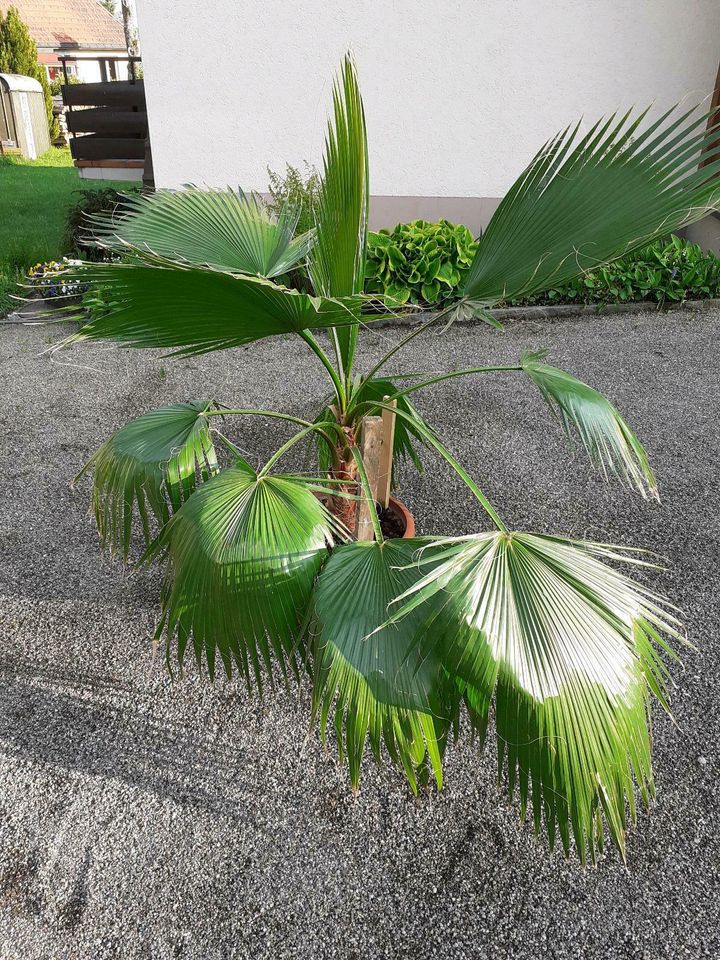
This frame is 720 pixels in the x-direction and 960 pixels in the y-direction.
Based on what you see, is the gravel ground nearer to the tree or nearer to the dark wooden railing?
the dark wooden railing

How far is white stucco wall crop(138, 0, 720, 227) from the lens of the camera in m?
5.03

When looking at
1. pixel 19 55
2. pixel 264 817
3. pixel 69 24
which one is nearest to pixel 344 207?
pixel 264 817

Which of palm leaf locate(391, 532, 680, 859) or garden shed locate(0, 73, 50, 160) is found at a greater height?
garden shed locate(0, 73, 50, 160)

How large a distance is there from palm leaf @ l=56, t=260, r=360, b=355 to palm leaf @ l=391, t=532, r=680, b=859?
59 centimetres

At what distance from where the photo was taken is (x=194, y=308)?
1360 mm

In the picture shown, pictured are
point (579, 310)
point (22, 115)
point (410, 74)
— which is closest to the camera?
point (410, 74)

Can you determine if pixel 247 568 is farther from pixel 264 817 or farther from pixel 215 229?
pixel 215 229

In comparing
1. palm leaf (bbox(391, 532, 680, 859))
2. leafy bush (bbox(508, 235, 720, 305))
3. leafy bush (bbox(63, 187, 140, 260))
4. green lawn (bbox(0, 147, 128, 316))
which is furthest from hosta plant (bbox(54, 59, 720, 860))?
leafy bush (bbox(63, 187, 140, 260))

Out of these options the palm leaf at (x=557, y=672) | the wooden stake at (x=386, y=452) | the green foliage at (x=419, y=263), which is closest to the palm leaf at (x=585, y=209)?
the wooden stake at (x=386, y=452)

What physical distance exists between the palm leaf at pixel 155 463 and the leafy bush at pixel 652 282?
13.7 feet

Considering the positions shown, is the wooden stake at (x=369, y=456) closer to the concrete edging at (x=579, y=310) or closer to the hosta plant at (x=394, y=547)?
the hosta plant at (x=394, y=547)

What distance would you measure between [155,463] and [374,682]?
0.92m

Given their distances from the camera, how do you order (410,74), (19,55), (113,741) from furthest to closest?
(19,55)
(410,74)
(113,741)

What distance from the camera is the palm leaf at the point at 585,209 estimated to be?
1.41m
